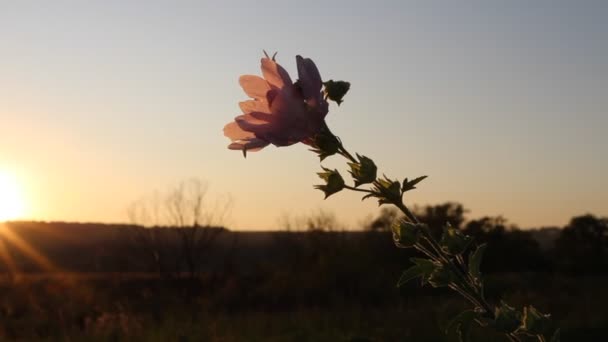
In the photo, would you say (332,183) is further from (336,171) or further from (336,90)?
(336,90)

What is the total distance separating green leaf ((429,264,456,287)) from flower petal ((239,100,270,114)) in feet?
1.09

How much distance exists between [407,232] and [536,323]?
0.21 m

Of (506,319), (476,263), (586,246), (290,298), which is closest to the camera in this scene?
(506,319)

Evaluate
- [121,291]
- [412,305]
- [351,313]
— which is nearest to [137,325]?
[351,313]

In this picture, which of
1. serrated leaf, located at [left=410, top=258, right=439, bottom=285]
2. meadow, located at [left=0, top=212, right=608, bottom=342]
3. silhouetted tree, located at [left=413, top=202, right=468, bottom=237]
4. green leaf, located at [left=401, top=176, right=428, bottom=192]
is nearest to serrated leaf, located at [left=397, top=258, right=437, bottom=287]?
serrated leaf, located at [left=410, top=258, right=439, bottom=285]

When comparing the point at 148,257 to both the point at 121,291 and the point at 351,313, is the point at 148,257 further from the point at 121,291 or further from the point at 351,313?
the point at 351,313

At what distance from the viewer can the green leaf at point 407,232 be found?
3.58 feet

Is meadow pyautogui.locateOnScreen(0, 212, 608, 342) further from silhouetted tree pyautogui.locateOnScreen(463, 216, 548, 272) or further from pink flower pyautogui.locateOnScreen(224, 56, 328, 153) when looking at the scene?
pink flower pyautogui.locateOnScreen(224, 56, 328, 153)

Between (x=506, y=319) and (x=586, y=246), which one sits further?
(x=586, y=246)

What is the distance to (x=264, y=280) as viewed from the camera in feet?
77.0

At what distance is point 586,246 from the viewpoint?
25.2 meters

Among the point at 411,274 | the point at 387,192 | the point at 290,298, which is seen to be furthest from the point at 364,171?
the point at 290,298

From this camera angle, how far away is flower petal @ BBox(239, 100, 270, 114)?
3.78 ft

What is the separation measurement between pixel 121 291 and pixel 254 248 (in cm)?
2958
